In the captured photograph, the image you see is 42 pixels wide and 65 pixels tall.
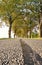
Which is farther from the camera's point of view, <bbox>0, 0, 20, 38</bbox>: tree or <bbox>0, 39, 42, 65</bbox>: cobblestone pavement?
<bbox>0, 0, 20, 38</bbox>: tree

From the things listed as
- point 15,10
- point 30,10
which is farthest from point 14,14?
point 30,10

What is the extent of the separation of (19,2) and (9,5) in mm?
3099

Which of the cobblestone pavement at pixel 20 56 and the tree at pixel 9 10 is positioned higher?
the tree at pixel 9 10

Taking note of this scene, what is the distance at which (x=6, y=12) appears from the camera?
53812 millimetres

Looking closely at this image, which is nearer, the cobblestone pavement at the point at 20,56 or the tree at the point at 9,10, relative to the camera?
the cobblestone pavement at the point at 20,56

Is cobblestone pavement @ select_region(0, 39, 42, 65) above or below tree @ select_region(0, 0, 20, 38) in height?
below

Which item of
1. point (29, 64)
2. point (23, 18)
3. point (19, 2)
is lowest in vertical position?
point (29, 64)

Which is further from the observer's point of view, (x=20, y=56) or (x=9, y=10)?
(x=9, y=10)

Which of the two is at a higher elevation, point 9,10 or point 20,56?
point 9,10

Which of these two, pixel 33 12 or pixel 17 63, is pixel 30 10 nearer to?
pixel 33 12

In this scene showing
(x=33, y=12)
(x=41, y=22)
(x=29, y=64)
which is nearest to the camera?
(x=29, y=64)

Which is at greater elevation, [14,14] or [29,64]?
[14,14]

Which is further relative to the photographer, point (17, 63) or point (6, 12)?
point (6, 12)

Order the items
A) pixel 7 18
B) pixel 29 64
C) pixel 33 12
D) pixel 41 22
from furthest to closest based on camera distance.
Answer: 1. pixel 7 18
2. pixel 33 12
3. pixel 41 22
4. pixel 29 64
